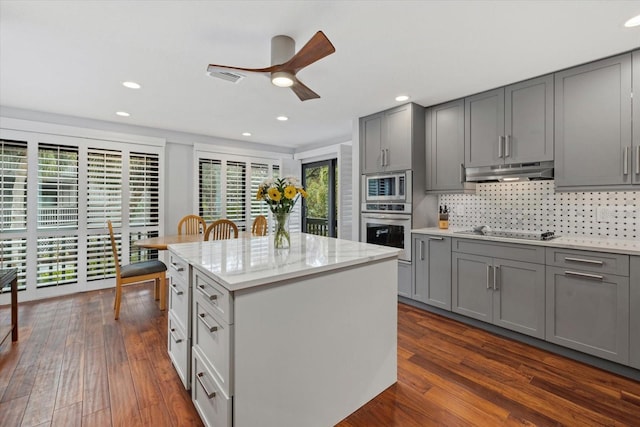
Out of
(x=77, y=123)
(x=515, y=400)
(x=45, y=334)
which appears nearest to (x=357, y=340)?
(x=515, y=400)

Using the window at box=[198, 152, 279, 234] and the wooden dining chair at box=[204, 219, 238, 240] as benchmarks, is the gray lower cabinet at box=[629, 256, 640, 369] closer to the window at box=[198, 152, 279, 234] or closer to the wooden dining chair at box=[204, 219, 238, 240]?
the wooden dining chair at box=[204, 219, 238, 240]

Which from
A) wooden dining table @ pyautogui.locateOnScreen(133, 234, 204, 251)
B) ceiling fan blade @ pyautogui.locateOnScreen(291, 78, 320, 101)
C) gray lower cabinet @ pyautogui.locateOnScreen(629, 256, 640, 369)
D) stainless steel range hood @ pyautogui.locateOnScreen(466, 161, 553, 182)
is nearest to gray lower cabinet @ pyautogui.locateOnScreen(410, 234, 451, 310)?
stainless steel range hood @ pyautogui.locateOnScreen(466, 161, 553, 182)

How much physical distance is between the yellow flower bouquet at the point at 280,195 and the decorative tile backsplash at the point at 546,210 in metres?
2.36

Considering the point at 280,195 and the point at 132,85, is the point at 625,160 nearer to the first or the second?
the point at 280,195

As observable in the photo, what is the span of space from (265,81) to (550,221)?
3012 millimetres

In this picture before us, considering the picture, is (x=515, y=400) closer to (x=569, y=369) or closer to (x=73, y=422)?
(x=569, y=369)

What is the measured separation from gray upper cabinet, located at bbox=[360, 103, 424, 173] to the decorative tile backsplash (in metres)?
0.78

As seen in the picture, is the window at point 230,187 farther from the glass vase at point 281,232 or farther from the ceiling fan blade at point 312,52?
the ceiling fan blade at point 312,52

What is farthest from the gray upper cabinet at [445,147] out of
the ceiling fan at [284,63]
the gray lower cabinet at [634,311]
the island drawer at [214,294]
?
the island drawer at [214,294]

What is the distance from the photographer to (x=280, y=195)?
190 cm

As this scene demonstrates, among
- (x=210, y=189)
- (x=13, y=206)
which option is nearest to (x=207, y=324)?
(x=13, y=206)

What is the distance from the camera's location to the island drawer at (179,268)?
1.81 metres

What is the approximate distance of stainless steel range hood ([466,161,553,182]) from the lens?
2641mm

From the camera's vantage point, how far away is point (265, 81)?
2.77 metres
